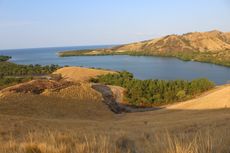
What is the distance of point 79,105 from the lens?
31.6 meters

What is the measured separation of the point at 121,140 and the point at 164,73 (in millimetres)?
82371

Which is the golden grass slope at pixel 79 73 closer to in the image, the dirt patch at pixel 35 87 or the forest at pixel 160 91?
the forest at pixel 160 91

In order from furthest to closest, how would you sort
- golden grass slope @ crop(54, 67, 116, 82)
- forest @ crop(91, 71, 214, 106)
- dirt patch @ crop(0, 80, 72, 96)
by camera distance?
1. golden grass slope @ crop(54, 67, 116, 82)
2. forest @ crop(91, 71, 214, 106)
3. dirt patch @ crop(0, 80, 72, 96)

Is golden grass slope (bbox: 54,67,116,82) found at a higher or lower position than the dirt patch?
lower

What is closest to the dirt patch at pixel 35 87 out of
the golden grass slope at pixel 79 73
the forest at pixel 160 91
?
the forest at pixel 160 91

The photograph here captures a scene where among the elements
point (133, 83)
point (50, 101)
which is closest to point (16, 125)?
point (50, 101)

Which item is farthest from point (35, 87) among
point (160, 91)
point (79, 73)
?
point (79, 73)

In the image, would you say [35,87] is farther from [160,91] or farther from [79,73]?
[79,73]

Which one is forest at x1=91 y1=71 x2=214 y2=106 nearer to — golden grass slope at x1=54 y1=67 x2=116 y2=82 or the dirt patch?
the dirt patch

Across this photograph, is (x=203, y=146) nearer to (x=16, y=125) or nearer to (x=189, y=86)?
(x=16, y=125)

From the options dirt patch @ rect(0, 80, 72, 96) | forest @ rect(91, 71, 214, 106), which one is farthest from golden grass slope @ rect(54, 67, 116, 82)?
dirt patch @ rect(0, 80, 72, 96)

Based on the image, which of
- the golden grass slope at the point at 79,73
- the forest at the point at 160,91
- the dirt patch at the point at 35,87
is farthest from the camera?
the golden grass slope at the point at 79,73

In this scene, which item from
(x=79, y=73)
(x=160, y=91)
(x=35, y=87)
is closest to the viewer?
(x=35, y=87)

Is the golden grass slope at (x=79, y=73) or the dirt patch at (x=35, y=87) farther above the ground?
the dirt patch at (x=35, y=87)
